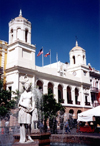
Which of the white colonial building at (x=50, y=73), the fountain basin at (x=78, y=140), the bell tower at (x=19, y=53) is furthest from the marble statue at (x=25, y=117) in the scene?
the bell tower at (x=19, y=53)

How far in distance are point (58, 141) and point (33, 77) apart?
16358 mm

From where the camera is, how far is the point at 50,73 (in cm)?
2959

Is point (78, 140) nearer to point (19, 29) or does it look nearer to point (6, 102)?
point (6, 102)

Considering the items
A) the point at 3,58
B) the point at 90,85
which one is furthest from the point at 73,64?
the point at 3,58

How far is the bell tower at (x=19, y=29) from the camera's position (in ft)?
87.6

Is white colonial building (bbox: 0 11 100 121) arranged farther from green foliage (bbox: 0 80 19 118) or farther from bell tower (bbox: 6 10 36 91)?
green foliage (bbox: 0 80 19 118)

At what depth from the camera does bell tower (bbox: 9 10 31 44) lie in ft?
87.6

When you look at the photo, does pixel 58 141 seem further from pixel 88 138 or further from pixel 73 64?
pixel 73 64

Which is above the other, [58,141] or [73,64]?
[73,64]

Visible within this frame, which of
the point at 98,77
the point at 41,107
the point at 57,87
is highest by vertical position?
the point at 98,77

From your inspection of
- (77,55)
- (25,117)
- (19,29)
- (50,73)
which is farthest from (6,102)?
(77,55)

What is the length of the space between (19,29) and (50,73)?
329 inches

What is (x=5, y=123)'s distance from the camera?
21.1 metres

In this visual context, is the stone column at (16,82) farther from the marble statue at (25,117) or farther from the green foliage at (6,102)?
the marble statue at (25,117)
